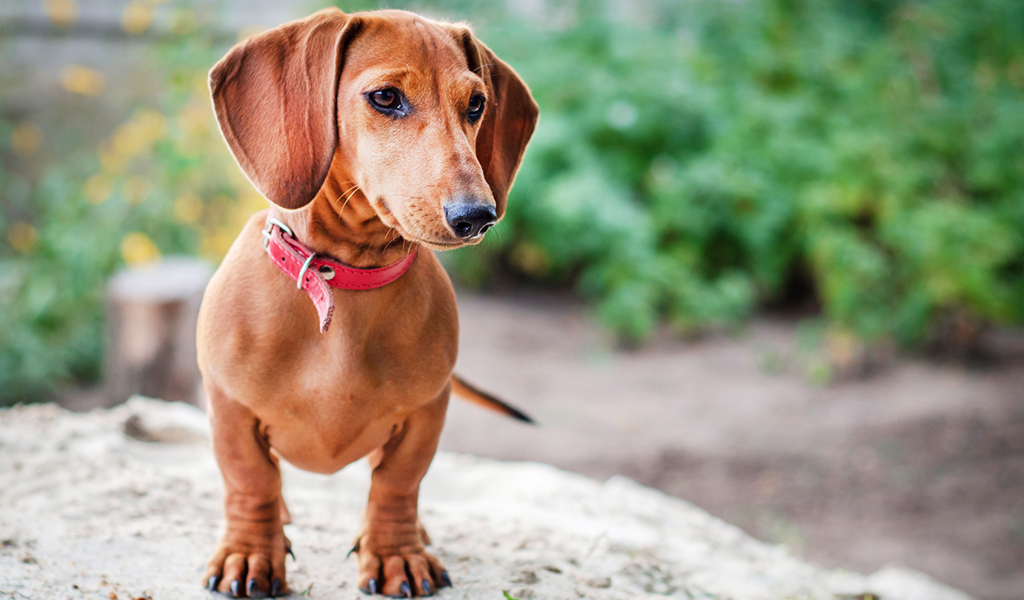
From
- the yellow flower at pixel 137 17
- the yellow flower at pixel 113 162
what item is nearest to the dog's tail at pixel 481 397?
the yellow flower at pixel 113 162

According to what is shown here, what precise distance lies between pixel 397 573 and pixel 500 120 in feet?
3.62

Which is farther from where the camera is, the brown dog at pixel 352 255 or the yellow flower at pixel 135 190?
the yellow flower at pixel 135 190

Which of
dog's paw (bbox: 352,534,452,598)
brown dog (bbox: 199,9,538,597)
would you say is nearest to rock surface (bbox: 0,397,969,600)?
dog's paw (bbox: 352,534,452,598)

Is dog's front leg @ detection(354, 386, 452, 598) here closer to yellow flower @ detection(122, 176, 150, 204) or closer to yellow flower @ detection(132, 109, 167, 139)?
yellow flower @ detection(122, 176, 150, 204)

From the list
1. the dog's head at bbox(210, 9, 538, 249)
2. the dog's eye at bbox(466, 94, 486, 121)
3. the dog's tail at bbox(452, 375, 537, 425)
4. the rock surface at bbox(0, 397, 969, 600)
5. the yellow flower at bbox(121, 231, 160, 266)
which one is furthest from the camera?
the yellow flower at bbox(121, 231, 160, 266)

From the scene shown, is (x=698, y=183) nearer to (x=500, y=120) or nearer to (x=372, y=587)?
(x=500, y=120)

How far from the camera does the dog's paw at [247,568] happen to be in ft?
6.18

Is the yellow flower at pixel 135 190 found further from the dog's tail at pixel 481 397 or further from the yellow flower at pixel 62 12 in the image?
the dog's tail at pixel 481 397

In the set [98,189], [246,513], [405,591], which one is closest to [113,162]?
[98,189]

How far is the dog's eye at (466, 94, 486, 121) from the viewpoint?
5.61 ft

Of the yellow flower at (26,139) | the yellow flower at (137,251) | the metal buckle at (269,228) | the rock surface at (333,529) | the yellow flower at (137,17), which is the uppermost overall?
the yellow flower at (137,17)

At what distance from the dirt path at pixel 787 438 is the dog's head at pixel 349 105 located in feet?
9.82

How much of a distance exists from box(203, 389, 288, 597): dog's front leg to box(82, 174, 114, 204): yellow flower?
360cm

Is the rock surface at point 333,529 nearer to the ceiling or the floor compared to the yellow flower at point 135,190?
nearer to the floor
